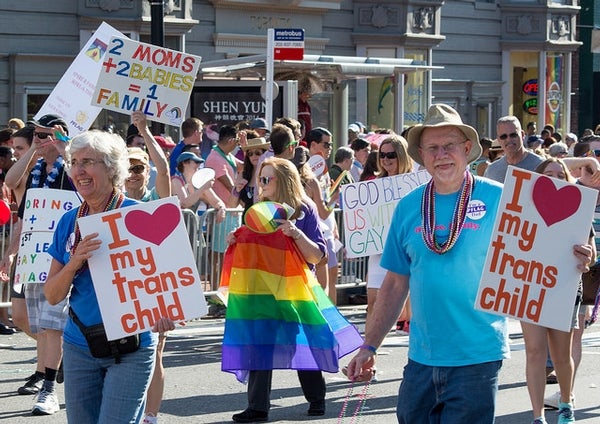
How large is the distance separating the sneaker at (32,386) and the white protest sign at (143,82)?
230cm

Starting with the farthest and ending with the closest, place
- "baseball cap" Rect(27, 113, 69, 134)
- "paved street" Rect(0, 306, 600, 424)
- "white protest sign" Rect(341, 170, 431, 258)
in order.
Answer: "white protest sign" Rect(341, 170, 431, 258) < "paved street" Rect(0, 306, 600, 424) < "baseball cap" Rect(27, 113, 69, 134)

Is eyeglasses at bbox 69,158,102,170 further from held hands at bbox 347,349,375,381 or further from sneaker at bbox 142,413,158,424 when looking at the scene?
sneaker at bbox 142,413,158,424

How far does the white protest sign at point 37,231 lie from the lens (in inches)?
332

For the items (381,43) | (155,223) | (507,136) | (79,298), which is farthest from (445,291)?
(381,43)

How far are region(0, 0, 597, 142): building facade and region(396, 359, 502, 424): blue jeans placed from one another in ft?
44.3

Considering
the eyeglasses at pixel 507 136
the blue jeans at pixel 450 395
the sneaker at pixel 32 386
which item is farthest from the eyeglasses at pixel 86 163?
the eyeglasses at pixel 507 136

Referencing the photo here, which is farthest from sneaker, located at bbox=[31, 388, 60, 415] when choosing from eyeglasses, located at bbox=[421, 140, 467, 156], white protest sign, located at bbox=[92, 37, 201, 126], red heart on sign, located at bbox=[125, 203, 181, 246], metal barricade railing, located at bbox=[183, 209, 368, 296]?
metal barricade railing, located at bbox=[183, 209, 368, 296]

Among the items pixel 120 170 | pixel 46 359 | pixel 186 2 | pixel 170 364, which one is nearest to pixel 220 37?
pixel 186 2

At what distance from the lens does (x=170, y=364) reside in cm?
1073

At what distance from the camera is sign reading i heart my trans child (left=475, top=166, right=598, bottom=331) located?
17.6 ft

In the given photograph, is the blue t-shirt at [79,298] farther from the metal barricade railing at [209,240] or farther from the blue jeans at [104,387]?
the metal barricade railing at [209,240]

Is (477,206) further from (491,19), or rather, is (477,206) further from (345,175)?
(491,19)

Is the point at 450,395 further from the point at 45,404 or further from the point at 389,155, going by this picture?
the point at 389,155

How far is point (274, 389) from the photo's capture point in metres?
9.66
